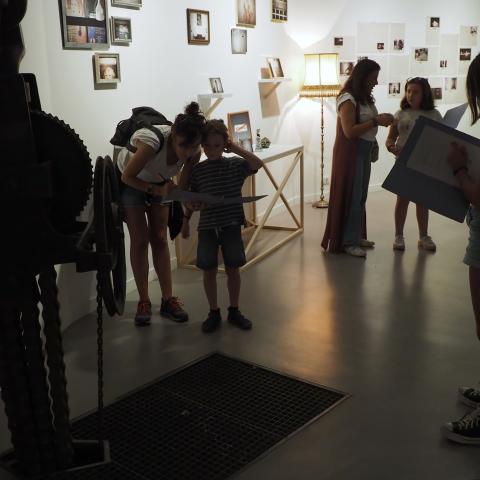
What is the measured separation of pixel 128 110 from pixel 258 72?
2.08 meters

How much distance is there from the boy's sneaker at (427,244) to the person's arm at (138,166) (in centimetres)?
264

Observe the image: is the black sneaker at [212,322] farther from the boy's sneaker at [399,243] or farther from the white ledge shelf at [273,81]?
the white ledge shelf at [273,81]

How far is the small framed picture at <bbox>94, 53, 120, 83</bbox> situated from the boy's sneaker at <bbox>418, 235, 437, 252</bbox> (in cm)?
274

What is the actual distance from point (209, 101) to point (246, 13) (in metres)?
1.02

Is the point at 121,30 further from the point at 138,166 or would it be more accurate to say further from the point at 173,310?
the point at 173,310

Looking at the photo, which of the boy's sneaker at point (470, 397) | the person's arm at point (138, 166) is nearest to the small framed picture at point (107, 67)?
the person's arm at point (138, 166)

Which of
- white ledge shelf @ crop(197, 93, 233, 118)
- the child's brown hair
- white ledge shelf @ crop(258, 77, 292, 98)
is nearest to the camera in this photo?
the child's brown hair

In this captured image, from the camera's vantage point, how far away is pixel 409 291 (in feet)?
13.4

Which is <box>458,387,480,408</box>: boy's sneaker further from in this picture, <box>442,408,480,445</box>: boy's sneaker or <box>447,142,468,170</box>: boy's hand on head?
<box>447,142,468,170</box>: boy's hand on head

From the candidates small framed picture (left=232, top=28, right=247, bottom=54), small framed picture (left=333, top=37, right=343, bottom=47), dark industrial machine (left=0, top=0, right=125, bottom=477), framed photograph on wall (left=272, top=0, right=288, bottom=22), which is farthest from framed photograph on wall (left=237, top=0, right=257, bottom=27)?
dark industrial machine (left=0, top=0, right=125, bottom=477)

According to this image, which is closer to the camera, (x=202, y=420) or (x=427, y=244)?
(x=202, y=420)

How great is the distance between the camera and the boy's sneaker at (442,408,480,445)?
2365 millimetres

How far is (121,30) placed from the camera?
3879 mm

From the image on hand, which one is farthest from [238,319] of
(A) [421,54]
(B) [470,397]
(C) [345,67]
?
(A) [421,54]
